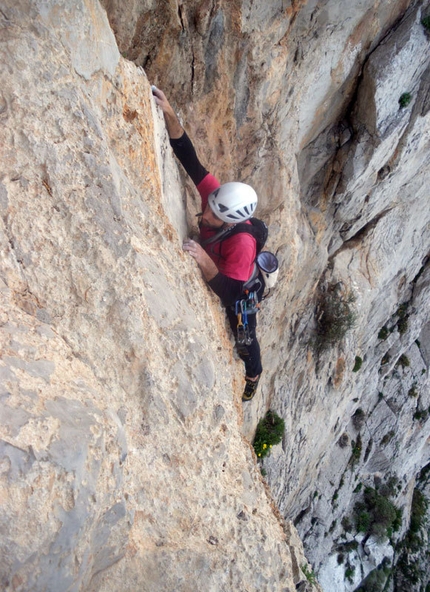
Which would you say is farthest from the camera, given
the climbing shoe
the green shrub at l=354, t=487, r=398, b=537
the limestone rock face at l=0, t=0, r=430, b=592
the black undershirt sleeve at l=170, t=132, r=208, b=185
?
the green shrub at l=354, t=487, r=398, b=537

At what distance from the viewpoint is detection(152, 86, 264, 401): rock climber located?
5.00 m

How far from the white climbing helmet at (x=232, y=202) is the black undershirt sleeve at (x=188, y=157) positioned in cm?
45

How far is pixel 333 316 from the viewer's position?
35.1 ft

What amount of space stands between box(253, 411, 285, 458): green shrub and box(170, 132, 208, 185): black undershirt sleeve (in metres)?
6.02

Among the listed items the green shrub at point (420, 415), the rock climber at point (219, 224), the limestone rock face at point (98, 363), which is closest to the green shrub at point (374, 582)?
the green shrub at point (420, 415)

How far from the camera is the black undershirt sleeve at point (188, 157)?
5238mm

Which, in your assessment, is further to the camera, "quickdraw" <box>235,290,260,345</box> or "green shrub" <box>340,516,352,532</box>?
"green shrub" <box>340,516,352,532</box>

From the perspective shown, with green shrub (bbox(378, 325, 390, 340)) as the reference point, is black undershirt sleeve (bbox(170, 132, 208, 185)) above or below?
above

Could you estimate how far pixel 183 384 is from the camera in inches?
146

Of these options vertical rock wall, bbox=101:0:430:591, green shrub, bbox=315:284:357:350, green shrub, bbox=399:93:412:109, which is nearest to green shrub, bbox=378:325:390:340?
vertical rock wall, bbox=101:0:430:591

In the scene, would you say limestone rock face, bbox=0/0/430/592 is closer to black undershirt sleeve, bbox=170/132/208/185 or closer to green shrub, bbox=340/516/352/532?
black undershirt sleeve, bbox=170/132/208/185

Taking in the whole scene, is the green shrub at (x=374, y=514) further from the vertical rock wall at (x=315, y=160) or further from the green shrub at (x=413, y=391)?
the green shrub at (x=413, y=391)

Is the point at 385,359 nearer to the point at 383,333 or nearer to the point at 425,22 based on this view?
the point at 383,333

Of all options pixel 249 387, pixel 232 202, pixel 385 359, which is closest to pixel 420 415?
pixel 385 359
